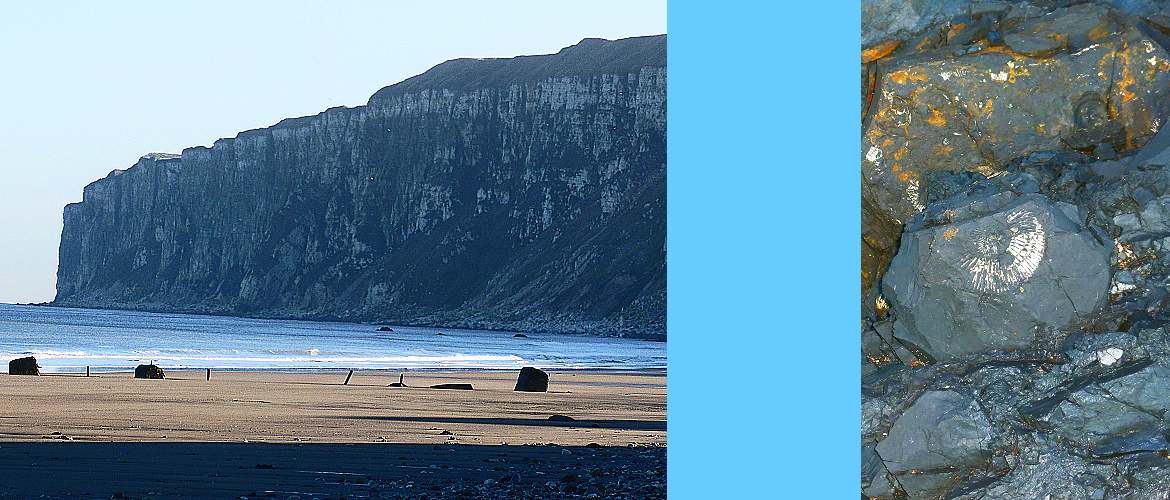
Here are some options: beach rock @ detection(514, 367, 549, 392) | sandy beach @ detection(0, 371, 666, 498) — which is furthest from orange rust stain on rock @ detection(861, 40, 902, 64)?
beach rock @ detection(514, 367, 549, 392)

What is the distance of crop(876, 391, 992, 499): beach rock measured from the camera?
2.30 m

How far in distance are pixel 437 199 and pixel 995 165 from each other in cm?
10931

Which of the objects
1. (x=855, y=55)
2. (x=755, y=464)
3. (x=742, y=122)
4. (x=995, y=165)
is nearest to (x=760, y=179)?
(x=742, y=122)

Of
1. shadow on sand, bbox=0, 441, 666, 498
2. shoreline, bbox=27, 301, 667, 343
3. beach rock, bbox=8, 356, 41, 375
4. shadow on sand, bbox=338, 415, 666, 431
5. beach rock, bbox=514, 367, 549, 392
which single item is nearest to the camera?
shadow on sand, bbox=0, 441, 666, 498

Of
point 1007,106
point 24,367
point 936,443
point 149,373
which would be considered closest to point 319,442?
point 936,443

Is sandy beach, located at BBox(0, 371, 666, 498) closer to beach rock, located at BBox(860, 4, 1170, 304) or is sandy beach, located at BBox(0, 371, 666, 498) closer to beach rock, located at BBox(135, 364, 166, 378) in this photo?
beach rock, located at BBox(135, 364, 166, 378)

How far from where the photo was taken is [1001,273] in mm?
2219

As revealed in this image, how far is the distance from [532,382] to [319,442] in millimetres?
12440

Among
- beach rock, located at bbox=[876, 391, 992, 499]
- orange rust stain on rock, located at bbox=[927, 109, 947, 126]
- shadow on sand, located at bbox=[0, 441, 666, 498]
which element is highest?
orange rust stain on rock, located at bbox=[927, 109, 947, 126]

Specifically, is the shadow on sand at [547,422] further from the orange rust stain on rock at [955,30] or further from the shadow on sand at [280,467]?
the orange rust stain on rock at [955,30]

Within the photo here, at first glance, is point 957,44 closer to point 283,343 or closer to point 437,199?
point 283,343

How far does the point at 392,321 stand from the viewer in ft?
354

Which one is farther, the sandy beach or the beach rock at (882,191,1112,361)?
the sandy beach

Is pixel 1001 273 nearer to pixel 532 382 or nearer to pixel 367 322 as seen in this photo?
pixel 532 382
